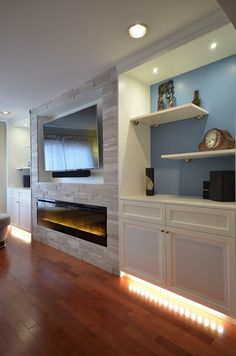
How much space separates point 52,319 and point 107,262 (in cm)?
94

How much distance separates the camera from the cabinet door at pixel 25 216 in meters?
4.07

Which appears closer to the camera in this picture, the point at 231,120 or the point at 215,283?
the point at 215,283

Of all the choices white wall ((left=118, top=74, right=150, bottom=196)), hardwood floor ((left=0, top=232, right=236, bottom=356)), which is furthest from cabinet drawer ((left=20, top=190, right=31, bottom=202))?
white wall ((left=118, top=74, right=150, bottom=196))

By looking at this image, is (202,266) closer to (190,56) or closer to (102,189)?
(102,189)

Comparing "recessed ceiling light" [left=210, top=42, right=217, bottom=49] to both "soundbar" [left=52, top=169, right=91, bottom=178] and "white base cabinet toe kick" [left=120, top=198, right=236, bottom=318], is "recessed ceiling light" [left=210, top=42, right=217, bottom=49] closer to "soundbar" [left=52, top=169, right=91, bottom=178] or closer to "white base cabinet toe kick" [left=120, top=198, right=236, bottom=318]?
"white base cabinet toe kick" [left=120, top=198, right=236, bottom=318]

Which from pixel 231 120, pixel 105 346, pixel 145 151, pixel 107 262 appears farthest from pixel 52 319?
pixel 231 120

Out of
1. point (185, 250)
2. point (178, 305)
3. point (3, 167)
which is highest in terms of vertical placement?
point (3, 167)

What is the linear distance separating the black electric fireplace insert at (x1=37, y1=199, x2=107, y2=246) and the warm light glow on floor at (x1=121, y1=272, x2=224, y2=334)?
0.65 meters

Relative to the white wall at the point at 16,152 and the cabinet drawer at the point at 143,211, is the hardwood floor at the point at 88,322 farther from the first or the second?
the white wall at the point at 16,152

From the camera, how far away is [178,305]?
1.90 m

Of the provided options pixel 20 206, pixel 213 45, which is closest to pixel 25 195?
pixel 20 206

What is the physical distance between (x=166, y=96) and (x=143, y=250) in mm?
1728

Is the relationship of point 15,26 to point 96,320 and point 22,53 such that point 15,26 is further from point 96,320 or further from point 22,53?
point 96,320

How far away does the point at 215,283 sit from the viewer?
5.56 ft
